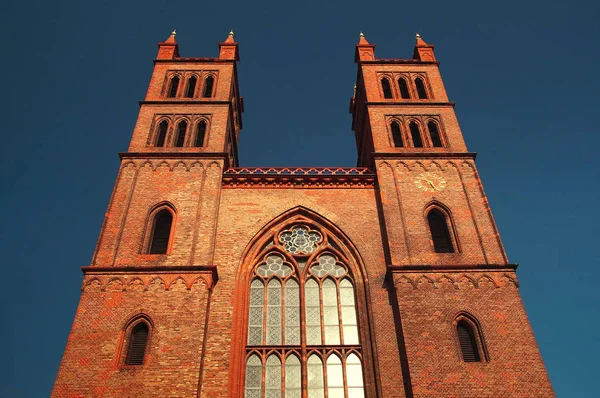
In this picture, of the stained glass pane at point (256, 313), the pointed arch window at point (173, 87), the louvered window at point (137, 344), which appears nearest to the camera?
the louvered window at point (137, 344)

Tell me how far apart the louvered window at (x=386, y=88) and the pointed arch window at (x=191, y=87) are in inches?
325

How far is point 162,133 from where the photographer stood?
21812 millimetres

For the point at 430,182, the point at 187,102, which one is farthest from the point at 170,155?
the point at 430,182

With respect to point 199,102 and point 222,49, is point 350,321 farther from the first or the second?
point 222,49

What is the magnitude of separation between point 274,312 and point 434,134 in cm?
1013

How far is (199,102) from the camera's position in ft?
74.8

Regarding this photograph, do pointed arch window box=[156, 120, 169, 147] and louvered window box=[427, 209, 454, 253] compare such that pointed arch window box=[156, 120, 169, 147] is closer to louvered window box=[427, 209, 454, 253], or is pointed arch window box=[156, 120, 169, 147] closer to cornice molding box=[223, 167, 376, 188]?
cornice molding box=[223, 167, 376, 188]

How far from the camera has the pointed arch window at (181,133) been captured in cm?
2128

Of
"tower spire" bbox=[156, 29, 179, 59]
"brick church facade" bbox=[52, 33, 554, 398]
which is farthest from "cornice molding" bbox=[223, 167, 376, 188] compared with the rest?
"tower spire" bbox=[156, 29, 179, 59]

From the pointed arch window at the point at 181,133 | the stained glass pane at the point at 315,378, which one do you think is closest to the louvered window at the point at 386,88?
the pointed arch window at the point at 181,133

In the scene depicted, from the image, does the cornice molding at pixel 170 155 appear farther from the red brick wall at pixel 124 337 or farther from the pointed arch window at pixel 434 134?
the pointed arch window at pixel 434 134

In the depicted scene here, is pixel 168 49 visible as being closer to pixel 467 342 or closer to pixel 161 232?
pixel 161 232

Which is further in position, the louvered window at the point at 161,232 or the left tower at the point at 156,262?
the louvered window at the point at 161,232

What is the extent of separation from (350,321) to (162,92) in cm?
1322
